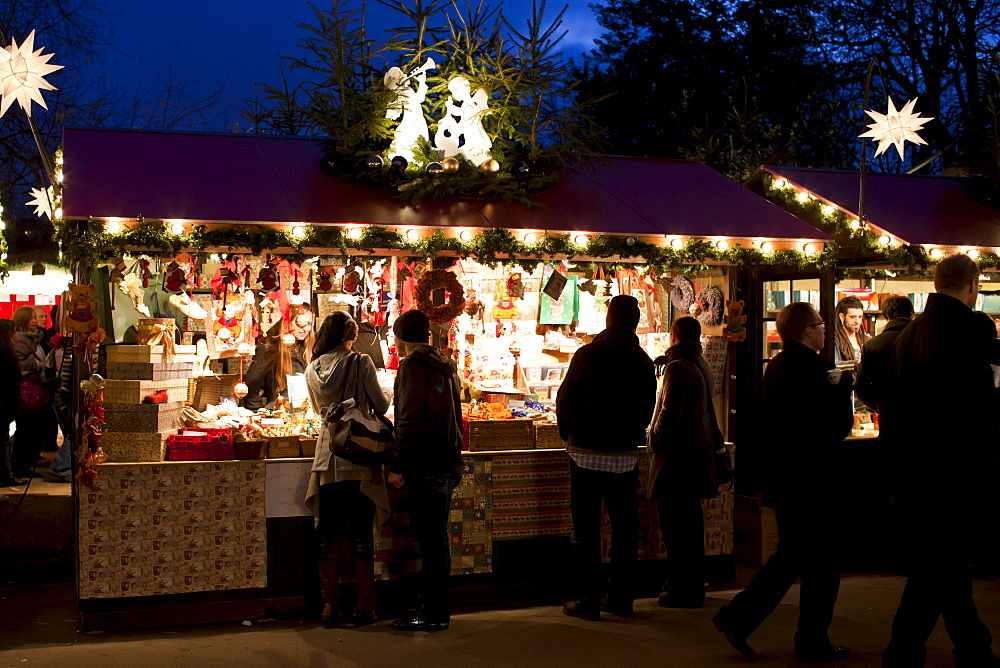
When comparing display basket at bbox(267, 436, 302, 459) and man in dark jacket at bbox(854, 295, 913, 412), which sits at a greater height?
man in dark jacket at bbox(854, 295, 913, 412)

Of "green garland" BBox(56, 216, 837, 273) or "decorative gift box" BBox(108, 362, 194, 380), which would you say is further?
"decorative gift box" BBox(108, 362, 194, 380)

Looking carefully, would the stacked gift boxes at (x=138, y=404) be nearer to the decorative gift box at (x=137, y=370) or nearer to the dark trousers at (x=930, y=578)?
the decorative gift box at (x=137, y=370)

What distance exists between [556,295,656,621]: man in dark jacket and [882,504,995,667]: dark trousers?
1.62 metres

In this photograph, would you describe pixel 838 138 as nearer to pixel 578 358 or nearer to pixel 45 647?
pixel 578 358

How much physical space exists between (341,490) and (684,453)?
1.99 meters

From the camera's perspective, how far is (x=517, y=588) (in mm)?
5602

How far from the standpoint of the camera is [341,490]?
5035mm

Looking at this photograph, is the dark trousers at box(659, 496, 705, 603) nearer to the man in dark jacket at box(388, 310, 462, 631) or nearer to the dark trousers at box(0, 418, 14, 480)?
the man in dark jacket at box(388, 310, 462, 631)

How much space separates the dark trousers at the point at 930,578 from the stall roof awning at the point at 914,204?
3612 mm

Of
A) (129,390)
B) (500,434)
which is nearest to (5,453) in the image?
(129,390)

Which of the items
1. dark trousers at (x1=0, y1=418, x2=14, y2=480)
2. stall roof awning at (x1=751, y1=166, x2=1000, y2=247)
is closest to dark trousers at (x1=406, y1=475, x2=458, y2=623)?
stall roof awning at (x1=751, y1=166, x2=1000, y2=247)

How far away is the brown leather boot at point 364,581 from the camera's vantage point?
5055 mm

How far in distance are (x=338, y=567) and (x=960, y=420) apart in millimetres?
3232

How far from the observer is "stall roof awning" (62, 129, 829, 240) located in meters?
5.21
